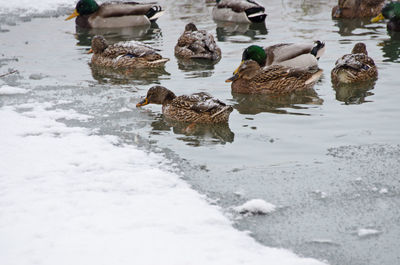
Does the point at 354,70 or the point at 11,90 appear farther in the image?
the point at 354,70

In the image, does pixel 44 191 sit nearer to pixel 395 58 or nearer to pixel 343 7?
pixel 395 58

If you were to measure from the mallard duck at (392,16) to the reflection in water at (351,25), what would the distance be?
41 cm

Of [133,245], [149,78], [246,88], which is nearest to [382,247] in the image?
[133,245]

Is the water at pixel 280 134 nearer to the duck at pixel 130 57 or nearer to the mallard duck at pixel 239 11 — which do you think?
the duck at pixel 130 57

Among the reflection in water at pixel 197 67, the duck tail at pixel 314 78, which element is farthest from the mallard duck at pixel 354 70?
the reflection in water at pixel 197 67

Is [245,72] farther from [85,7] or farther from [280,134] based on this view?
[85,7]

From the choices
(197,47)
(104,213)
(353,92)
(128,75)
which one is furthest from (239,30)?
(104,213)

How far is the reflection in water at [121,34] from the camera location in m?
15.2

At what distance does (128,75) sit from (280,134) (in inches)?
187

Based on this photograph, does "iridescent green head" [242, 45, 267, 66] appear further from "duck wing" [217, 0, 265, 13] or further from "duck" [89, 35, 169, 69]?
"duck wing" [217, 0, 265, 13]

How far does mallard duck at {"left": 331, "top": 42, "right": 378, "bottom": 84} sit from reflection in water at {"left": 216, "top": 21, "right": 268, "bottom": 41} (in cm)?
446

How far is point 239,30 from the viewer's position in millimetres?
15852

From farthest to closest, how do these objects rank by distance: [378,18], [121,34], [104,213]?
1. [121,34]
2. [378,18]
3. [104,213]

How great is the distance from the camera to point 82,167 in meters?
6.38
